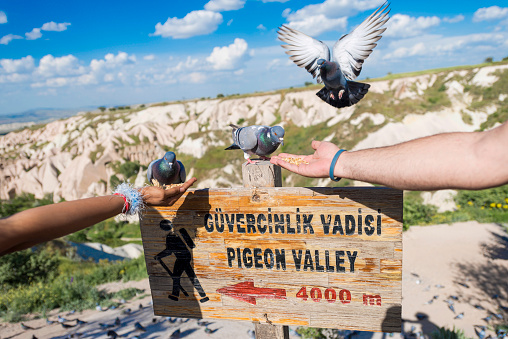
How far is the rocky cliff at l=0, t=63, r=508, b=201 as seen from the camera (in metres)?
30.5

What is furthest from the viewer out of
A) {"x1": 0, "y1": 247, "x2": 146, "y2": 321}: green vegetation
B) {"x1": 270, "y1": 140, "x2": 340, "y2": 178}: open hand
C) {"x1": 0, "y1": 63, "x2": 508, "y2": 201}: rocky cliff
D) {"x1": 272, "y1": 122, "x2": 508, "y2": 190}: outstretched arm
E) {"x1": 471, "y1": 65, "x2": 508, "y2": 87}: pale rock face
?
{"x1": 471, "y1": 65, "x2": 508, "y2": 87}: pale rock face

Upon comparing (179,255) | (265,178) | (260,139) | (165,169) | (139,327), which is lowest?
(139,327)

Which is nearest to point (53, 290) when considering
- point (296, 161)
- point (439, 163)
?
point (296, 161)

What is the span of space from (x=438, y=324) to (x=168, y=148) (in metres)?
52.4

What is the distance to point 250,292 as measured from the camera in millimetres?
2480

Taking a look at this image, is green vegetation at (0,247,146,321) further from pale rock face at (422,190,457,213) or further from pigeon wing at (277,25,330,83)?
pale rock face at (422,190,457,213)

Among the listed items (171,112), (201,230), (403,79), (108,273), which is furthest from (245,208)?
(171,112)

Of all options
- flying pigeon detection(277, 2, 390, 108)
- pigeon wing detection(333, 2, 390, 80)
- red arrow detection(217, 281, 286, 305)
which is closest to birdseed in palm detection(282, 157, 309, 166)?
red arrow detection(217, 281, 286, 305)

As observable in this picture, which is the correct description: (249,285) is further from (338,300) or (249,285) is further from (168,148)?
(168,148)

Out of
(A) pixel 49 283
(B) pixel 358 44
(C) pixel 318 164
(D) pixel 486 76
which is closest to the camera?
(C) pixel 318 164

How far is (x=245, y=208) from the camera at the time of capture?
238cm

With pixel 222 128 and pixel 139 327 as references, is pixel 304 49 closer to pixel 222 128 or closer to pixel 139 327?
pixel 139 327

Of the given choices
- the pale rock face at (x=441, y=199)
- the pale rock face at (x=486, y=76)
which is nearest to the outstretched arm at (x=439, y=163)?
the pale rock face at (x=441, y=199)

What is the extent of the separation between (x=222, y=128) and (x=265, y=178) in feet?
159
